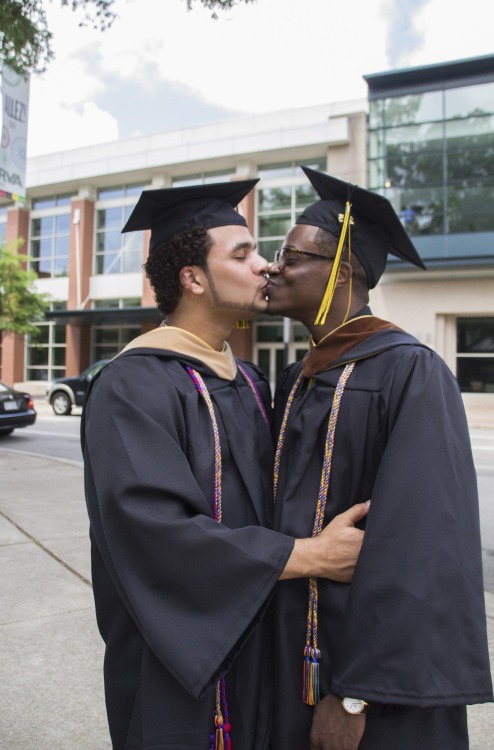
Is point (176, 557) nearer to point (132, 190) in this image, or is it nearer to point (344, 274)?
point (344, 274)

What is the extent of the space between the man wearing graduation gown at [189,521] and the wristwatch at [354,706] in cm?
27

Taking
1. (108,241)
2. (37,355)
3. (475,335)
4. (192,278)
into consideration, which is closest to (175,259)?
(192,278)

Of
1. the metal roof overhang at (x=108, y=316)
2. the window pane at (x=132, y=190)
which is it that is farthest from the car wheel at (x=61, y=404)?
the window pane at (x=132, y=190)

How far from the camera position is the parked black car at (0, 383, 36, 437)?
41.2ft

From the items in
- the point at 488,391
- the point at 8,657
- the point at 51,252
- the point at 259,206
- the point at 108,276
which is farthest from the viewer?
the point at 51,252

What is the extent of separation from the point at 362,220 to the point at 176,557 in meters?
1.15

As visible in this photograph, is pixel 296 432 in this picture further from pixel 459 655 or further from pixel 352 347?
pixel 459 655

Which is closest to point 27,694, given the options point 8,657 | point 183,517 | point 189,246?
point 8,657

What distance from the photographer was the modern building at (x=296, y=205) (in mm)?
20359

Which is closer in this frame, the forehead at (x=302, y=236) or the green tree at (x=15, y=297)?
the forehead at (x=302, y=236)

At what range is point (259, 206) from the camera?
23969mm

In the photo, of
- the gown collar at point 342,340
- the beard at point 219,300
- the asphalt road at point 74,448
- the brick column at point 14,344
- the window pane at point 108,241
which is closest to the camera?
the gown collar at point 342,340

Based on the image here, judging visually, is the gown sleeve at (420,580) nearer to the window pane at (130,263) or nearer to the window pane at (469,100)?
the window pane at (469,100)

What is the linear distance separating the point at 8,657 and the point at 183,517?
238 centimetres
